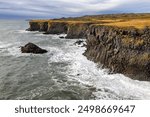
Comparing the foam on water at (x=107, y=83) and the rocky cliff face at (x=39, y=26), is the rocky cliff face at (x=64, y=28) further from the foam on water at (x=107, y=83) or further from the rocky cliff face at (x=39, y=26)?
the foam on water at (x=107, y=83)

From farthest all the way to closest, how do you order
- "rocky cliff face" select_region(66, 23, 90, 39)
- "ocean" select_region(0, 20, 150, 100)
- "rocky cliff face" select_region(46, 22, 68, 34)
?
"rocky cliff face" select_region(46, 22, 68, 34), "rocky cliff face" select_region(66, 23, 90, 39), "ocean" select_region(0, 20, 150, 100)

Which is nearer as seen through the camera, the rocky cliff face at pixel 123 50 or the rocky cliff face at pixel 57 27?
the rocky cliff face at pixel 123 50

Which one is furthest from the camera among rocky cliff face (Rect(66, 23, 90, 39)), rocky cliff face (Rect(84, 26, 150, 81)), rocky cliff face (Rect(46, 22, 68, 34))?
rocky cliff face (Rect(46, 22, 68, 34))

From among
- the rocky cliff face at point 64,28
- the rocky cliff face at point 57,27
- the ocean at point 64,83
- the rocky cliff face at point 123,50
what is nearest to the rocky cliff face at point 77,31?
the rocky cliff face at point 64,28

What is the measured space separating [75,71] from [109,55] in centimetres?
531

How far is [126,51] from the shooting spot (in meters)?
32.0

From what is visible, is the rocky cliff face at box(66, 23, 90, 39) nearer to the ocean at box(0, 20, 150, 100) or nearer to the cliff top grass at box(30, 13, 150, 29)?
the cliff top grass at box(30, 13, 150, 29)

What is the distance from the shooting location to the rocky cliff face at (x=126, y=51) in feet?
97.8

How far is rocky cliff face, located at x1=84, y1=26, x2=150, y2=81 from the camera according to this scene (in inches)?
1174

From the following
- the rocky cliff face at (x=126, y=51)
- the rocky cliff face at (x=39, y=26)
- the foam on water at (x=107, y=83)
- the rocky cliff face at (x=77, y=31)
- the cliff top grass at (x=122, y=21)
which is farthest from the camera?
the rocky cliff face at (x=39, y=26)

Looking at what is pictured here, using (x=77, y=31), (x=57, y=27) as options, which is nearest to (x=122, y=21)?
(x=77, y=31)

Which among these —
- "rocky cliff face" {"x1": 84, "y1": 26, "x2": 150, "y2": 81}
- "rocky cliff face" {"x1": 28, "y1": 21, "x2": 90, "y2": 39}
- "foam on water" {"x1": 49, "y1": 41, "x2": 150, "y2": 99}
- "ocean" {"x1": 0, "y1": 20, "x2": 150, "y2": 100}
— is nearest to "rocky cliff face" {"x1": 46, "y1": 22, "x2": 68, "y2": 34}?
"rocky cliff face" {"x1": 28, "y1": 21, "x2": 90, "y2": 39}

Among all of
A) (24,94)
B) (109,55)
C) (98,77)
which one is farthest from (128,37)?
(24,94)

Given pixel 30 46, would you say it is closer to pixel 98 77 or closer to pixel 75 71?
pixel 75 71
